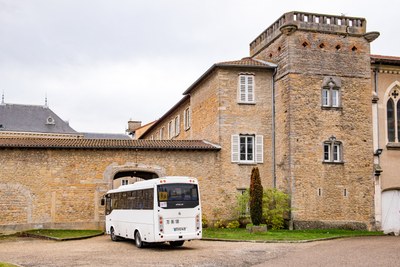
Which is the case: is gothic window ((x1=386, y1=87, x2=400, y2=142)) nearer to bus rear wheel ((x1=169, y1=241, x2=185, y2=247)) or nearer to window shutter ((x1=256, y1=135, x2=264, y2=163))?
window shutter ((x1=256, y1=135, x2=264, y2=163))

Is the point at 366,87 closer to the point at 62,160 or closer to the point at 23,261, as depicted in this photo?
the point at 62,160

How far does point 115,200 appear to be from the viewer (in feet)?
78.8

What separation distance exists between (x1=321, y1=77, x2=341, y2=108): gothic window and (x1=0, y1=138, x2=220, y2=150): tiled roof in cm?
631

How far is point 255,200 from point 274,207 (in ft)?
8.38

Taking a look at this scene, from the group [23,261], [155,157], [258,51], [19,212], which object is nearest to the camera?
[23,261]

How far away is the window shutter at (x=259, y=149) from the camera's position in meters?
30.3

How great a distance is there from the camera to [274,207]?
1104 inches

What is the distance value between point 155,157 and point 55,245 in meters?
9.29

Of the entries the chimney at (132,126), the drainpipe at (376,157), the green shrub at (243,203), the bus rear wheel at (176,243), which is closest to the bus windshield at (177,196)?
the bus rear wheel at (176,243)

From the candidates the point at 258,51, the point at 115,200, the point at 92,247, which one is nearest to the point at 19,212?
the point at 115,200

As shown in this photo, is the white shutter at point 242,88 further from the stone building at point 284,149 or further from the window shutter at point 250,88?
the window shutter at point 250,88

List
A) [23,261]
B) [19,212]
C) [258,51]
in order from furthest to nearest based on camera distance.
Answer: [258,51] → [19,212] → [23,261]

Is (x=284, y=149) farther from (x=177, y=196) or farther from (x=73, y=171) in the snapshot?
(x=73, y=171)

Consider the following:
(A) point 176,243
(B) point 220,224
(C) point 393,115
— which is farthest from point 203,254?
(C) point 393,115
